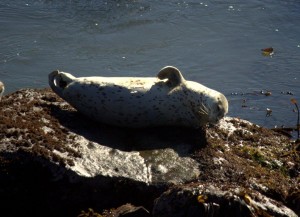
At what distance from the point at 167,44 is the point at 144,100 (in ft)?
12.1

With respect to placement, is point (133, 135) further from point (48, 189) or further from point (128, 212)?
point (128, 212)

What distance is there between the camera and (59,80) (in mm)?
6203

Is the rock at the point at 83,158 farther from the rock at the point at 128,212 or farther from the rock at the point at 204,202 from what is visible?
the rock at the point at 204,202

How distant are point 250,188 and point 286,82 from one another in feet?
12.8

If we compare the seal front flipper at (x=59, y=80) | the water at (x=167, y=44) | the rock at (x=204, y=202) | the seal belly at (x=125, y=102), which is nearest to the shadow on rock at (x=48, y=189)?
the rock at (x=204, y=202)

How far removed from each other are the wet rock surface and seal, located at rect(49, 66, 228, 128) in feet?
0.36

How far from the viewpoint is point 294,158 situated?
6.03 meters

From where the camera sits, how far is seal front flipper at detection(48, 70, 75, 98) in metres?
6.12

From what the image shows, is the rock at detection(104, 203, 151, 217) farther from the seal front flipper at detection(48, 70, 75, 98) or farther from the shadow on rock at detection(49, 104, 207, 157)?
the seal front flipper at detection(48, 70, 75, 98)

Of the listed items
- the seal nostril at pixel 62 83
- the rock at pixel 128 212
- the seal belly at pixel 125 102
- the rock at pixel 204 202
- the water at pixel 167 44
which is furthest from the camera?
the water at pixel 167 44

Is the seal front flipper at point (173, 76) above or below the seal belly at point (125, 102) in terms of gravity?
above

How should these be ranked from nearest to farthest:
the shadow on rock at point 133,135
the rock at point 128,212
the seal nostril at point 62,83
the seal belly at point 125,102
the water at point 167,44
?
the rock at point 128,212 < the shadow on rock at point 133,135 < the seal belly at point 125,102 < the seal nostril at point 62,83 < the water at point 167,44

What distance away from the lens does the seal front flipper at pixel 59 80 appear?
612 cm

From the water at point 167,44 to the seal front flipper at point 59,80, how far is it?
5.60 feet
